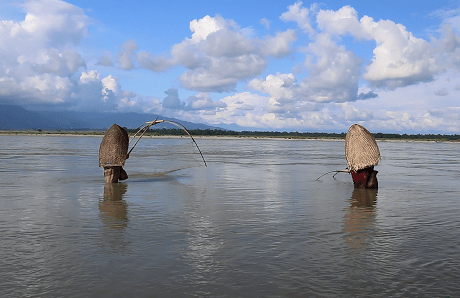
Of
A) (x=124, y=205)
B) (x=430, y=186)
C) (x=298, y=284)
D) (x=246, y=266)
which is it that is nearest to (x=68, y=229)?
(x=124, y=205)

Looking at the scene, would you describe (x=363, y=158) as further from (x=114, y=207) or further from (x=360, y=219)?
(x=114, y=207)

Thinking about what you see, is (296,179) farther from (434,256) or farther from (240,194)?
(434,256)

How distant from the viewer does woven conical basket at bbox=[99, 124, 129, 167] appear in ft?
64.6

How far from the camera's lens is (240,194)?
17.2m

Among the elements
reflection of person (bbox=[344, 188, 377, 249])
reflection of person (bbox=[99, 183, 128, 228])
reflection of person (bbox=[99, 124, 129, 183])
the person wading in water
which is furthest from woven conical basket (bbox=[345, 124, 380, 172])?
reflection of person (bbox=[99, 124, 129, 183])

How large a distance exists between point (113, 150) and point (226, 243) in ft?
38.9

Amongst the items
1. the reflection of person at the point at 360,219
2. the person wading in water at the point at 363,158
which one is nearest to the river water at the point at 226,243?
the reflection of person at the point at 360,219

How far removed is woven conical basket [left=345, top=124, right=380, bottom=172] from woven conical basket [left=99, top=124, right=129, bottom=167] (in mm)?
10558

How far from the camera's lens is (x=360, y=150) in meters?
19.3

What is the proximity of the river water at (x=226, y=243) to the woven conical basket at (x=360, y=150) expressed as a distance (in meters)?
1.49

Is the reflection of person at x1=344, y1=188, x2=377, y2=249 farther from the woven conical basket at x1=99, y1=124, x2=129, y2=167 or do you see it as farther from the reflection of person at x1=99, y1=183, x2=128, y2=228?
the woven conical basket at x1=99, y1=124, x2=129, y2=167

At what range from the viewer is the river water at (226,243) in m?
6.79

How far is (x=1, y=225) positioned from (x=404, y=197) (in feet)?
46.4

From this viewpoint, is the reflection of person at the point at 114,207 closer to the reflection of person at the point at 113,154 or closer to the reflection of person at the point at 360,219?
the reflection of person at the point at 113,154
